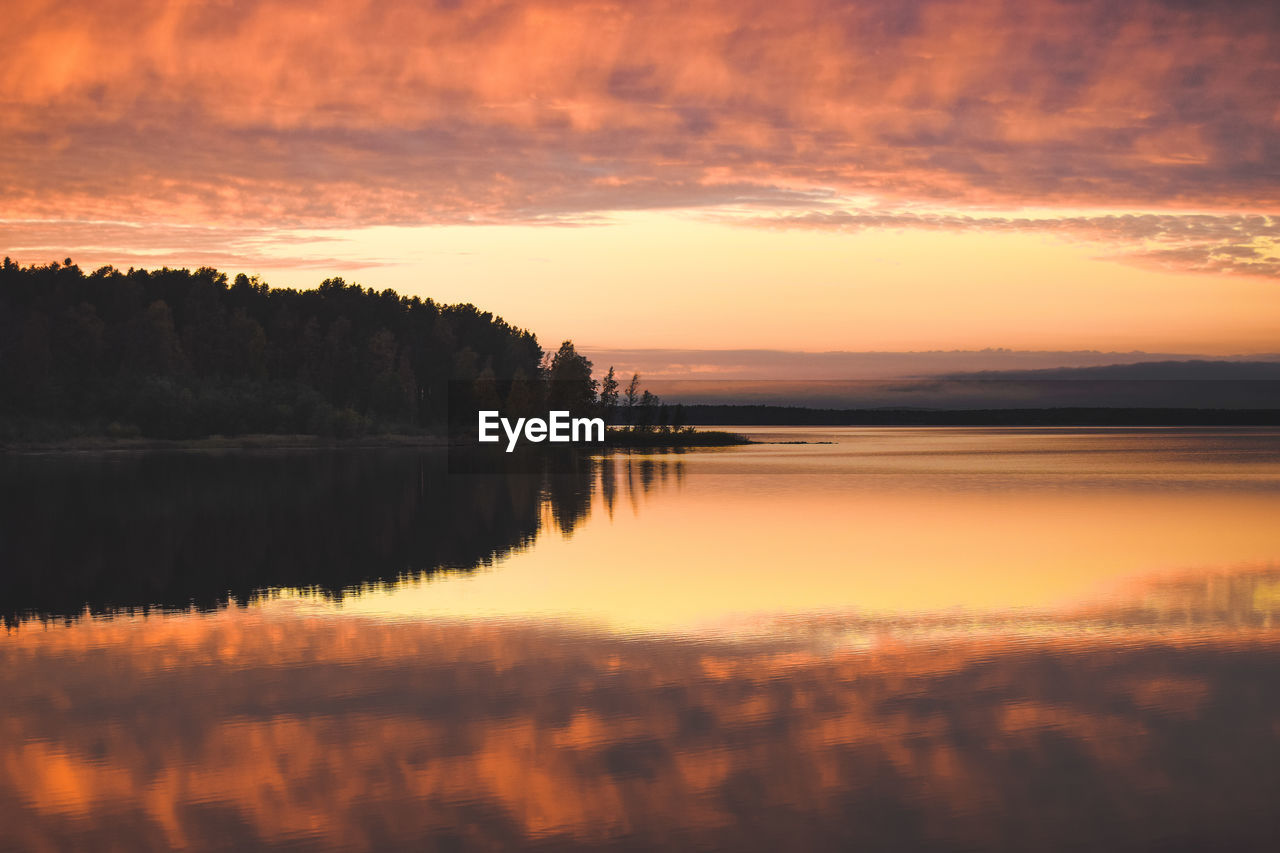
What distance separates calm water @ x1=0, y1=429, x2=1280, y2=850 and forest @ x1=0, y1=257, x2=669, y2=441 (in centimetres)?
10259

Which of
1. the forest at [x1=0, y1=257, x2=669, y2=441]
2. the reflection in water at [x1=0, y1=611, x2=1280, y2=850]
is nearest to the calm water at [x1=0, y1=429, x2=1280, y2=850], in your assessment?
the reflection in water at [x1=0, y1=611, x2=1280, y2=850]

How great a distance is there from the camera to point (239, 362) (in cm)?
15125

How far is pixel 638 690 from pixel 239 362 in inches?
5802

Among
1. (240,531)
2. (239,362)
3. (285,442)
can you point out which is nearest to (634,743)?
(240,531)

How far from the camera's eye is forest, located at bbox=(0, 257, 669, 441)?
126 m

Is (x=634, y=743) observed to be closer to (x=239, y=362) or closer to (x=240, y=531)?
(x=240, y=531)

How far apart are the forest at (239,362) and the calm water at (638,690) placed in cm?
10259

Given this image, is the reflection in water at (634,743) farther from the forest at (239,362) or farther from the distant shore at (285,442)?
the forest at (239,362)

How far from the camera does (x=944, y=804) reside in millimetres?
10242

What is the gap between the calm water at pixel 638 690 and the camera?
998 centimetres

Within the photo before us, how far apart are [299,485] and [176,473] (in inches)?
613

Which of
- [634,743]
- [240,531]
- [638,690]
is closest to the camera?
[634,743]

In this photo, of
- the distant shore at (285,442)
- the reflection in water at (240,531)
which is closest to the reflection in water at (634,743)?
the reflection in water at (240,531)

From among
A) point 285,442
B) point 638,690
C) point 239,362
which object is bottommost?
point 285,442
